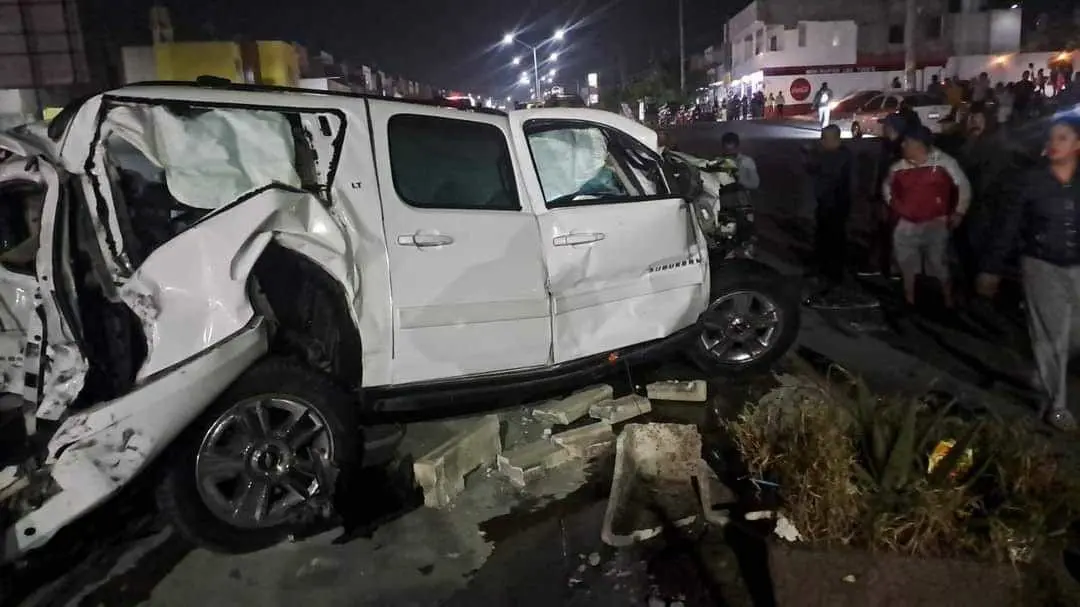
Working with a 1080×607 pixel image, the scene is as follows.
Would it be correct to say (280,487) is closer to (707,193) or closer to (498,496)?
(498,496)

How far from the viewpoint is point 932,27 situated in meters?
46.7

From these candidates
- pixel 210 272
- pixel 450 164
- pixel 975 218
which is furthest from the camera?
pixel 975 218

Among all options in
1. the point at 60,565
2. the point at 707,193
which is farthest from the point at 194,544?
the point at 707,193

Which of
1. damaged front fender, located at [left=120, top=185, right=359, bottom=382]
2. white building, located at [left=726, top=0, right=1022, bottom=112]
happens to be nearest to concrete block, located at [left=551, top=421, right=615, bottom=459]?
damaged front fender, located at [left=120, top=185, right=359, bottom=382]

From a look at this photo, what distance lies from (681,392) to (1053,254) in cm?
217

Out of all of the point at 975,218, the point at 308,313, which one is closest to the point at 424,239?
the point at 308,313

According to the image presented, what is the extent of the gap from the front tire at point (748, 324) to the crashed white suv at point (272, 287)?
606 millimetres

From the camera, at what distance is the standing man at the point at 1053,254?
414 centimetres

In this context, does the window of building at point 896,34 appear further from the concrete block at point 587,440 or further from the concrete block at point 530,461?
the concrete block at point 530,461

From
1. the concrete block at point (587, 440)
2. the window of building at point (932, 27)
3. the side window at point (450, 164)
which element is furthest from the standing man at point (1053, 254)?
the window of building at point (932, 27)

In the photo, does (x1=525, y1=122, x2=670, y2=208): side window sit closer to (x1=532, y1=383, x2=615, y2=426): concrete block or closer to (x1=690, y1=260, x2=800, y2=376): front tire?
(x1=690, y1=260, x2=800, y2=376): front tire

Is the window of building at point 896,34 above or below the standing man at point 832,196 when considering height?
above

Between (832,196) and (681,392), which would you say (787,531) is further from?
(832,196)

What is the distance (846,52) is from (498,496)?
4508 centimetres
